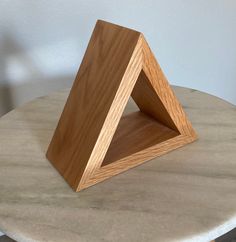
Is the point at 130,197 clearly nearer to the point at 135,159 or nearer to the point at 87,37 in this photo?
the point at 135,159

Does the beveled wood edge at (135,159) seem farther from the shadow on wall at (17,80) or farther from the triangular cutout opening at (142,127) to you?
the shadow on wall at (17,80)

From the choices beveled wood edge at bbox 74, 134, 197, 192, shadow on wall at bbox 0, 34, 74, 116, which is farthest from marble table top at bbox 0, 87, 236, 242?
shadow on wall at bbox 0, 34, 74, 116

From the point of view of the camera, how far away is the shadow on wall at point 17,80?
0.89 metres

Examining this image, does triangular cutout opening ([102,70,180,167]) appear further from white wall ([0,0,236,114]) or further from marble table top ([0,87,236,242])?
white wall ([0,0,236,114])

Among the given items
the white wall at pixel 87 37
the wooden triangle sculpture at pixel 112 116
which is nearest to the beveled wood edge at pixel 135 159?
the wooden triangle sculpture at pixel 112 116

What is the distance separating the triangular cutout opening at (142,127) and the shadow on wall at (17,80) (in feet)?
1.21

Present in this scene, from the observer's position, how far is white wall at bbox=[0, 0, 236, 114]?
0.88m

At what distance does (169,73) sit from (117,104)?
2.13ft

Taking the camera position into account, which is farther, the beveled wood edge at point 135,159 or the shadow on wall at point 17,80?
the shadow on wall at point 17,80

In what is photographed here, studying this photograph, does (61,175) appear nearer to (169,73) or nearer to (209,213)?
(209,213)

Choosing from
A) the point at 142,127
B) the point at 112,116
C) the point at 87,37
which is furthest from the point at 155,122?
the point at 87,37

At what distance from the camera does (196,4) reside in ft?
3.40

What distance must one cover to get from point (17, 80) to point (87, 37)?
216 mm

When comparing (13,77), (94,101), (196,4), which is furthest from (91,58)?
(196,4)
